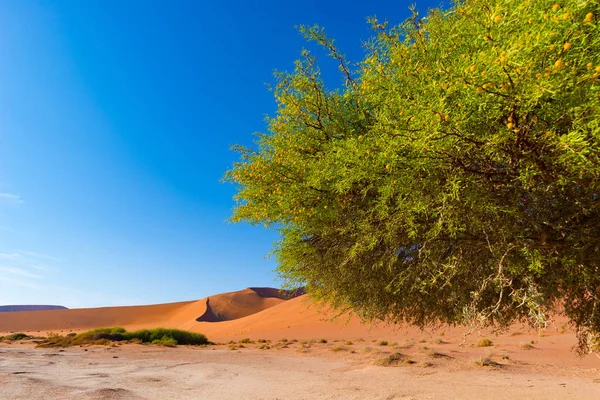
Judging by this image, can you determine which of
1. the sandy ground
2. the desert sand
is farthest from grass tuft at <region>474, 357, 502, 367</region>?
the sandy ground

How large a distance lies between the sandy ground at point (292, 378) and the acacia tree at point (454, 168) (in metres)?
2.25

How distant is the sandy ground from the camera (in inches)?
407

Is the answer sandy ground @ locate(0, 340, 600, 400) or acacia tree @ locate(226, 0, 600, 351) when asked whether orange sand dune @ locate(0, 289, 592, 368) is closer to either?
sandy ground @ locate(0, 340, 600, 400)

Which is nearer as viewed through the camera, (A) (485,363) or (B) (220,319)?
(A) (485,363)

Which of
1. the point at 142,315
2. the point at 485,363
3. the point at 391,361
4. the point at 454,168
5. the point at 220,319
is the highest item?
the point at 142,315

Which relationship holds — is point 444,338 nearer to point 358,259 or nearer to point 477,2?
point 358,259

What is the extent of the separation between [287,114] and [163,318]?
79117 mm

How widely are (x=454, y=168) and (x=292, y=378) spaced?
428 inches

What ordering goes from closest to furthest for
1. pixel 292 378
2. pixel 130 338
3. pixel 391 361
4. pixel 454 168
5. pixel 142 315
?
pixel 454 168 → pixel 292 378 → pixel 391 361 → pixel 130 338 → pixel 142 315

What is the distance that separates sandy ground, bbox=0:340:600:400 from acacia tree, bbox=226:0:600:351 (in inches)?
88.6

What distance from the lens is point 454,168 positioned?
513 centimetres

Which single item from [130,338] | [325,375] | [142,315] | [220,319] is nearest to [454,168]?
[325,375]

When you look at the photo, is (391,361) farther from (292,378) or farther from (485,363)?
(292,378)

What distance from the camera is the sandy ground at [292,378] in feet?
33.9
